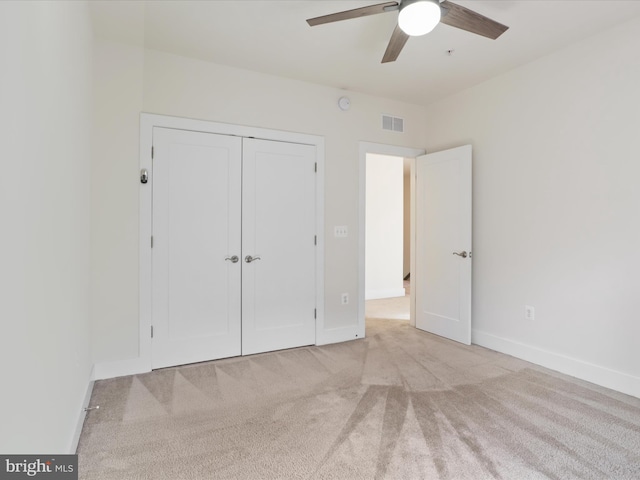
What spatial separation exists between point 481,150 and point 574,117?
90 centimetres

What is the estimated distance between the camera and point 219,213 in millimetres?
3234

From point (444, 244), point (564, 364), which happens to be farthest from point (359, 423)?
point (444, 244)

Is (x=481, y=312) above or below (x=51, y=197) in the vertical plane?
below

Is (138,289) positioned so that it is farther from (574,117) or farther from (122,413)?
(574,117)

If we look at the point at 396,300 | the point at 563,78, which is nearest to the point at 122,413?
the point at 563,78

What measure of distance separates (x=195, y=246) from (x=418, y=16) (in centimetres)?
246

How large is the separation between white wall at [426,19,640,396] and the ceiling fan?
1181mm

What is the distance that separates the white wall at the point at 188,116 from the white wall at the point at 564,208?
4.48ft

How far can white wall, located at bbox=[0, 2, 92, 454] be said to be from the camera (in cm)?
94

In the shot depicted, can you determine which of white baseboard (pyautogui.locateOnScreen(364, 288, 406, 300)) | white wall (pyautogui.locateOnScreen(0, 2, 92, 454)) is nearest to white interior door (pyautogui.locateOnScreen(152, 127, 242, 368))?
white wall (pyautogui.locateOnScreen(0, 2, 92, 454))

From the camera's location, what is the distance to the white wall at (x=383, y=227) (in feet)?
21.9

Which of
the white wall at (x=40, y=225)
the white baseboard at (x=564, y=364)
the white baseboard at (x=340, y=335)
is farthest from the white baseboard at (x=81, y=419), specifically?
the white baseboard at (x=564, y=364)

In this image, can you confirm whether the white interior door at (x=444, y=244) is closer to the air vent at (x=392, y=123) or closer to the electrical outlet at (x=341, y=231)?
the air vent at (x=392, y=123)

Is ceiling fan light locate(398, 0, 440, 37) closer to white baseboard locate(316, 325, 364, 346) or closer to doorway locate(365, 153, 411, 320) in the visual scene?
white baseboard locate(316, 325, 364, 346)
